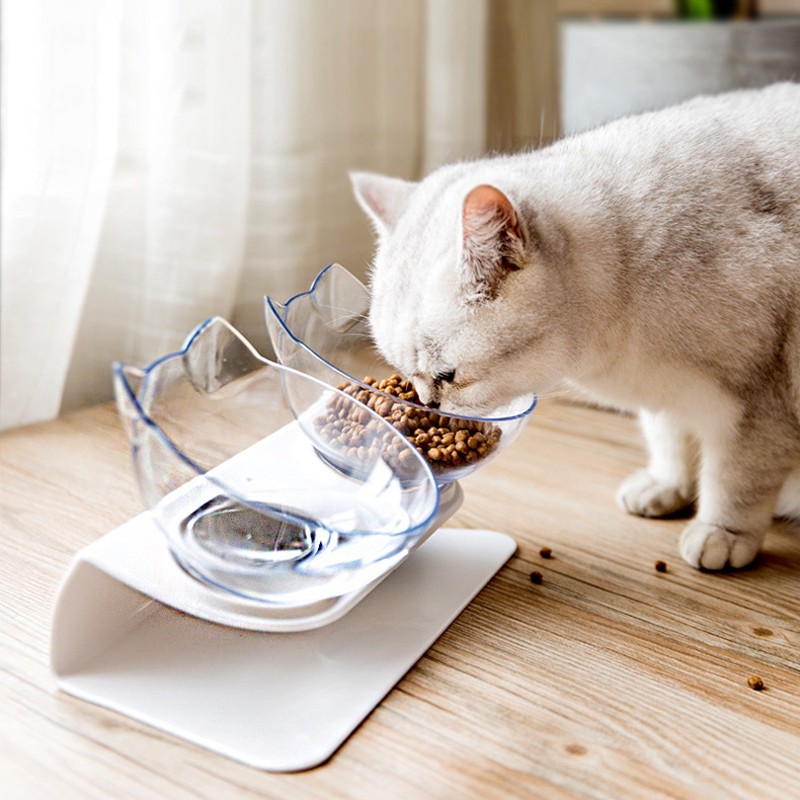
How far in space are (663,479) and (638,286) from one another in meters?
0.35

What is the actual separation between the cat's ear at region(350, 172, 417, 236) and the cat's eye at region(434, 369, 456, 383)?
0.21 m

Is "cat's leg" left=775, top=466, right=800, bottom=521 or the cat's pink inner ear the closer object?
the cat's pink inner ear

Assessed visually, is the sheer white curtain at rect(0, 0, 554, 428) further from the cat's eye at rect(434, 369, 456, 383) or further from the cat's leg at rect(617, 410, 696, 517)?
the cat's leg at rect(617, 410, 696, 517)

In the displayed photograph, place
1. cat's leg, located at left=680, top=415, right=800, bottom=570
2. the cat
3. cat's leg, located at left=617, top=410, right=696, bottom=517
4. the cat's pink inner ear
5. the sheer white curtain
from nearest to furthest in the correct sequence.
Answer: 1. the cat's pink inner ear
2. the cat
3. cat's leg, located at left=680, top=415, right=800, bottom=570
4. cat's leg, located at left=617, top=410, right=696, bottom=517
5. the sheer white curtain

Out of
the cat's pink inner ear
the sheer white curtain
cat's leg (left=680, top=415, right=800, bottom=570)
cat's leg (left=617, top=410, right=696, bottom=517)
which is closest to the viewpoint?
the cat's pink inner ear

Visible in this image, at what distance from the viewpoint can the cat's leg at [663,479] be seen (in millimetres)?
1293

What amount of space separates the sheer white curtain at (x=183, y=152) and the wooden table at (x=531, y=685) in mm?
316

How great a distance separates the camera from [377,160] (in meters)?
2.01

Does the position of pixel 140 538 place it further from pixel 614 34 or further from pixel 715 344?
pixel 614 34

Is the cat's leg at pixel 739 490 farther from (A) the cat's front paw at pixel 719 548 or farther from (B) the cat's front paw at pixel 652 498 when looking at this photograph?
(B) the cat's front paw at pixel 652 498

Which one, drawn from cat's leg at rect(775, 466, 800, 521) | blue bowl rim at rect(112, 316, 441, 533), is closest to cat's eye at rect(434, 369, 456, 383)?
blue bowl rim at rect(112, 316, 441, 533)

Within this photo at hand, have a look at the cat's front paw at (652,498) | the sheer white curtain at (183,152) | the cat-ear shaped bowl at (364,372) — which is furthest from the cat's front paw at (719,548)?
the sheer white curtain at (183,152)

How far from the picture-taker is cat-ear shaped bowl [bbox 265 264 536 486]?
38.9 inches

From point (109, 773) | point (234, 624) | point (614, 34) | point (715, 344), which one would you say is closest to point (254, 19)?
point (614, 34)
